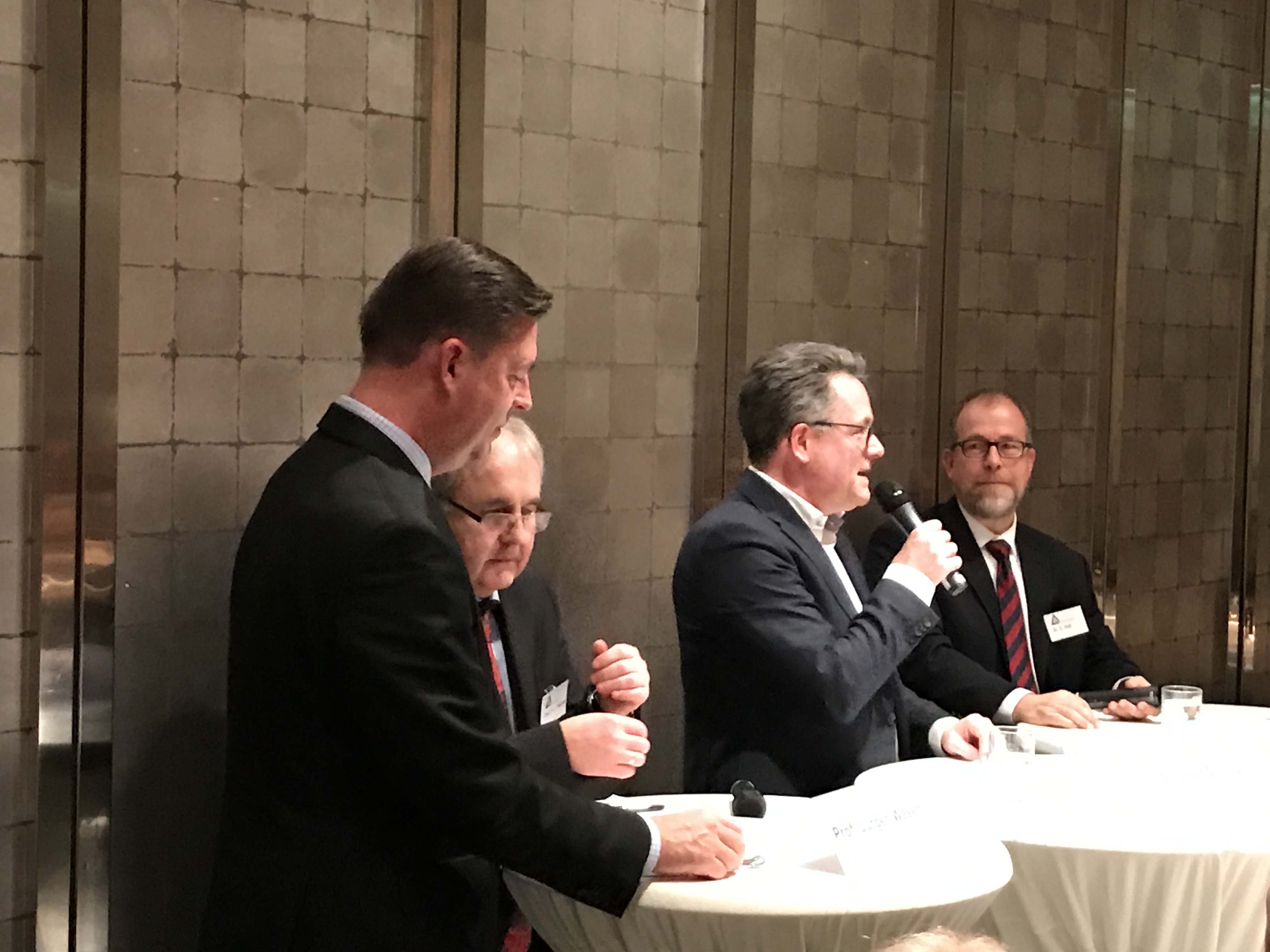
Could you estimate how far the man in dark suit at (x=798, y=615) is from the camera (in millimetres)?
3143

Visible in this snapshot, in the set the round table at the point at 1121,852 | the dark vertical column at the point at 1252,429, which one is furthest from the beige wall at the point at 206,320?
the dark vertical column at the point at 1252,429

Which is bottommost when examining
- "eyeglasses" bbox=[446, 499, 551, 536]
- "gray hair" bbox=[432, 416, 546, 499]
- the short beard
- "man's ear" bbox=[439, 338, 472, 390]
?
the short beard

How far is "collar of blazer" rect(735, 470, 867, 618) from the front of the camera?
3295 millimetres

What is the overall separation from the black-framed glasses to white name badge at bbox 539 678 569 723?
32.2 inches

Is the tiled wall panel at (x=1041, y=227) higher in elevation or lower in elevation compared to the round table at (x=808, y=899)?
higher

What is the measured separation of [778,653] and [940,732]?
575mm

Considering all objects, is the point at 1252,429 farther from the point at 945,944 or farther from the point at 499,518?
the point at 945,944

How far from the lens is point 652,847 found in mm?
2176

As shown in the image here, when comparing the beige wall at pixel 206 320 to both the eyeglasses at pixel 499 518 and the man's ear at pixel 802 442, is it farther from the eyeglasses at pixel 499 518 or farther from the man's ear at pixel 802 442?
the man's ear at pixel 802 442

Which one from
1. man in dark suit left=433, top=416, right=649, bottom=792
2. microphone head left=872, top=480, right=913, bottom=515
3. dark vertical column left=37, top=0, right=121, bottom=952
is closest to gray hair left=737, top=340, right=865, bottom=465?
microphone head left=872, top=480, right=913, bottom=515

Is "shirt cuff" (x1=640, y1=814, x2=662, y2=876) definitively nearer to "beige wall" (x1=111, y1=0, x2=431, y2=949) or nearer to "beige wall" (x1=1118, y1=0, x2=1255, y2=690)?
"beige wall" (x1=111, y1=0, x2=431, y2=949)

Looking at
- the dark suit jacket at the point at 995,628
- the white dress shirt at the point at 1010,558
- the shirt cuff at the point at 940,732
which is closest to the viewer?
the shirt cuff at the point at 940,732

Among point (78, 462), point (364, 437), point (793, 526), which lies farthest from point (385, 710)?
point (793, 526)

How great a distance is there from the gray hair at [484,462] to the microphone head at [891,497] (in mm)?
1018
